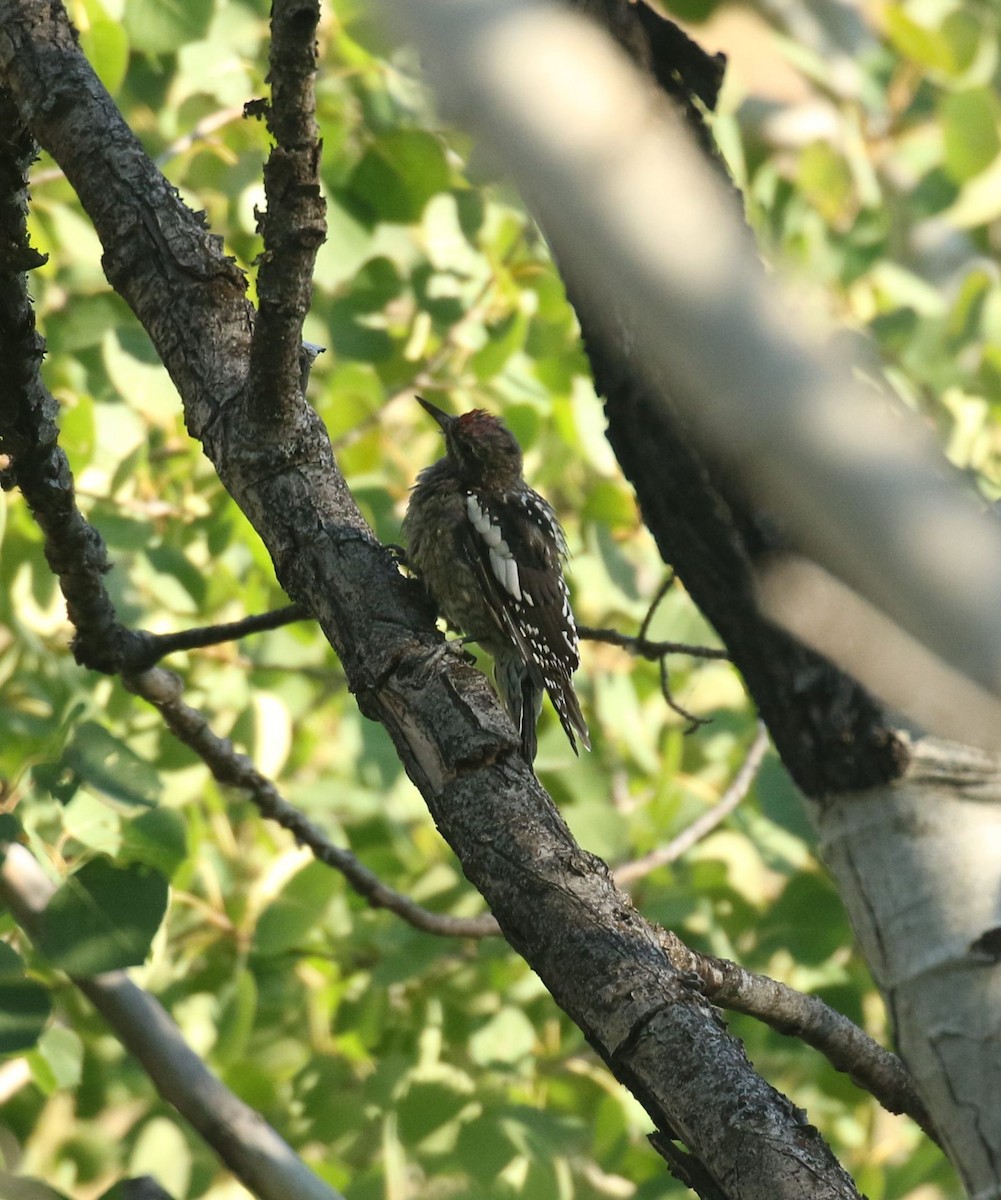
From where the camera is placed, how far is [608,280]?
45.7 inches

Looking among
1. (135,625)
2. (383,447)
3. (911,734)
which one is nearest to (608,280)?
Answer: (911,734)

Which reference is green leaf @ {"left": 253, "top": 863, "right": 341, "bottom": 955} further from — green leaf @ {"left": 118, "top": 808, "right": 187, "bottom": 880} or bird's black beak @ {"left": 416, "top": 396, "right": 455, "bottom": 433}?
bird's black beak @ {"left": 416, "top": 396, "right": 455, "bottom": 433}

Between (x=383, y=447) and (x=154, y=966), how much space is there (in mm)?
1806

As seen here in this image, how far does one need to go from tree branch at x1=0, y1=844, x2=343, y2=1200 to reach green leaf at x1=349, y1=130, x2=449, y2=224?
2.22 m

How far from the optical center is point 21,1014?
2.39m

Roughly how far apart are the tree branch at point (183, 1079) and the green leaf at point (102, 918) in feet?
1.15

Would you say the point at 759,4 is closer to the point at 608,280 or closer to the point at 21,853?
the point at 21,853

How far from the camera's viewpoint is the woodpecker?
12.6ft

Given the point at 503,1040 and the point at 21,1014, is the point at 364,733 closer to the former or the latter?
the point at 503,1040

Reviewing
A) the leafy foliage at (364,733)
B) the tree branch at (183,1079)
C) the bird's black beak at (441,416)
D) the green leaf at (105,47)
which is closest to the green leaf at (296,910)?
the leafy foliage at (364,733)

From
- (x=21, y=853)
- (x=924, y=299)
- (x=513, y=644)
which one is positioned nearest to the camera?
(x=21, y=853)

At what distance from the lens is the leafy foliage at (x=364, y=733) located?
144 inches

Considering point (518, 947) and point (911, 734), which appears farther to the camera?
point (911, 734)

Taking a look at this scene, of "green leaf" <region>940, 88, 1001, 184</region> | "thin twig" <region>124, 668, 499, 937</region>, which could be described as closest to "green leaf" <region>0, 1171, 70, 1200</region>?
"thin twig" <region>124, 668, 499, 937</region>
